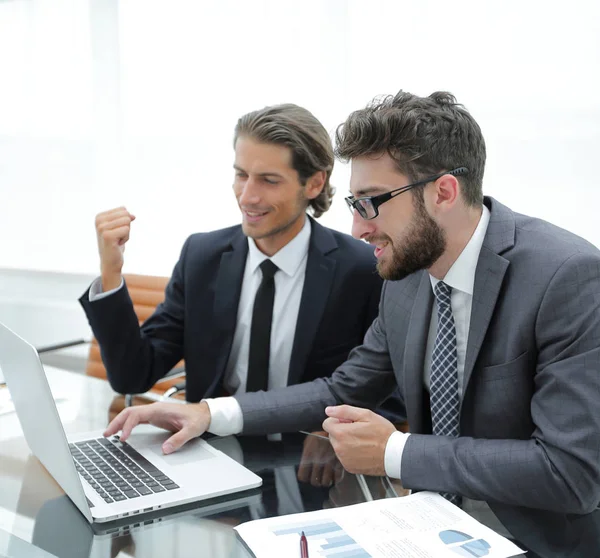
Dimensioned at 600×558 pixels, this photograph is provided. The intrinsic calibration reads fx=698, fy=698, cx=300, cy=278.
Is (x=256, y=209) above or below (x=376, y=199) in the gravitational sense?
below

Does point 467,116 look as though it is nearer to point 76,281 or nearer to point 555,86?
point 555,86

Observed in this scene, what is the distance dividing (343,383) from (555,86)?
1.61 metres

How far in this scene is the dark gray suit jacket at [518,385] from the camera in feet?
4.14

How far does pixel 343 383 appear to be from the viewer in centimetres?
183

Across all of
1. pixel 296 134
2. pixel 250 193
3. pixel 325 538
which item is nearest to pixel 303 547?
pixel 325 538

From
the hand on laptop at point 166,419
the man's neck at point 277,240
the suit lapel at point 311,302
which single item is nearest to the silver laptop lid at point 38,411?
the hand on laptop at point 166,419

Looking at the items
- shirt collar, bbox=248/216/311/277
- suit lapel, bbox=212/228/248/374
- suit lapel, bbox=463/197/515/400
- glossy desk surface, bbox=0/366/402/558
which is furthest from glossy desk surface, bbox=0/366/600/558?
shirt collar, bbox=248/216/311/277

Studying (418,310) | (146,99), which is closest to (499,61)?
(418,310)

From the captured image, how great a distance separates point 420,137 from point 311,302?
0.82 m

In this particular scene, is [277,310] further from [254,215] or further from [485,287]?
[485,287]

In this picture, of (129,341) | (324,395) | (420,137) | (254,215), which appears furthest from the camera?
(254,215)

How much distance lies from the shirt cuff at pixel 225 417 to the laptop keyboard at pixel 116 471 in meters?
0.21

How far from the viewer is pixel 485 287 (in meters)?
1.47

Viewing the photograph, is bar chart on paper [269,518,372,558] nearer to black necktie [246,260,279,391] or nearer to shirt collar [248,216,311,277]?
black necktie [246,260,279,391]
